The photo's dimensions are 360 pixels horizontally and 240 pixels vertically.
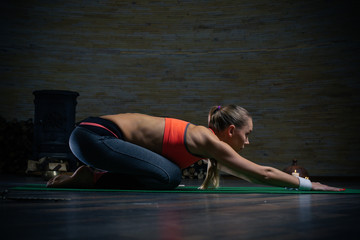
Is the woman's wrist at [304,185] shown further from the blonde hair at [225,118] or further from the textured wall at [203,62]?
the textured wall at [203,62]

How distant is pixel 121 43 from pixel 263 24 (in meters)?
2.35

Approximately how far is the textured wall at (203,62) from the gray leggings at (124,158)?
3.79 m

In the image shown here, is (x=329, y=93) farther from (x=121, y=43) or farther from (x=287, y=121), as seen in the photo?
(x=121, y=43)

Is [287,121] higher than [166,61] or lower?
lower

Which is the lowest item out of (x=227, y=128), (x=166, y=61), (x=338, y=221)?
(x=338, y=221)

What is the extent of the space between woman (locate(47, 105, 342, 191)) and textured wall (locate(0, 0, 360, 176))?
12.1ft

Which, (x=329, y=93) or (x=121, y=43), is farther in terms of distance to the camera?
(x=121, y=43)

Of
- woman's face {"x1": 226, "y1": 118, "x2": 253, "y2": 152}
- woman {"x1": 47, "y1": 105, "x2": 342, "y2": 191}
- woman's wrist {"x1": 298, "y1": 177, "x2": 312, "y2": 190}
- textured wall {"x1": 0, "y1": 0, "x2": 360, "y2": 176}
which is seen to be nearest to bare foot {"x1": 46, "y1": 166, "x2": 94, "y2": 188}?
woman {"x1": 47, "y1": 105, "x2": 342, "y2": 191}

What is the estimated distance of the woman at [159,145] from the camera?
2473mm

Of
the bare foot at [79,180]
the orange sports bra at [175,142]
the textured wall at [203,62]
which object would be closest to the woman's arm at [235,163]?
the orange sports bra at [175,142]

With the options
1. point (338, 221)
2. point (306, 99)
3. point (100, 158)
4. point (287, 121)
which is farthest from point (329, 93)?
point (338, 221)

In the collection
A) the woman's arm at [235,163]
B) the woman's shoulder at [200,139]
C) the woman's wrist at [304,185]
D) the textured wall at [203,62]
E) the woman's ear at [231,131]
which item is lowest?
the woman's wrist at [304,185]

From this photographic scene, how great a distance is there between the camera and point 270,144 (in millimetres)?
A: 6188

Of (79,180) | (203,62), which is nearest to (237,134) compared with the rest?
(79,180)
